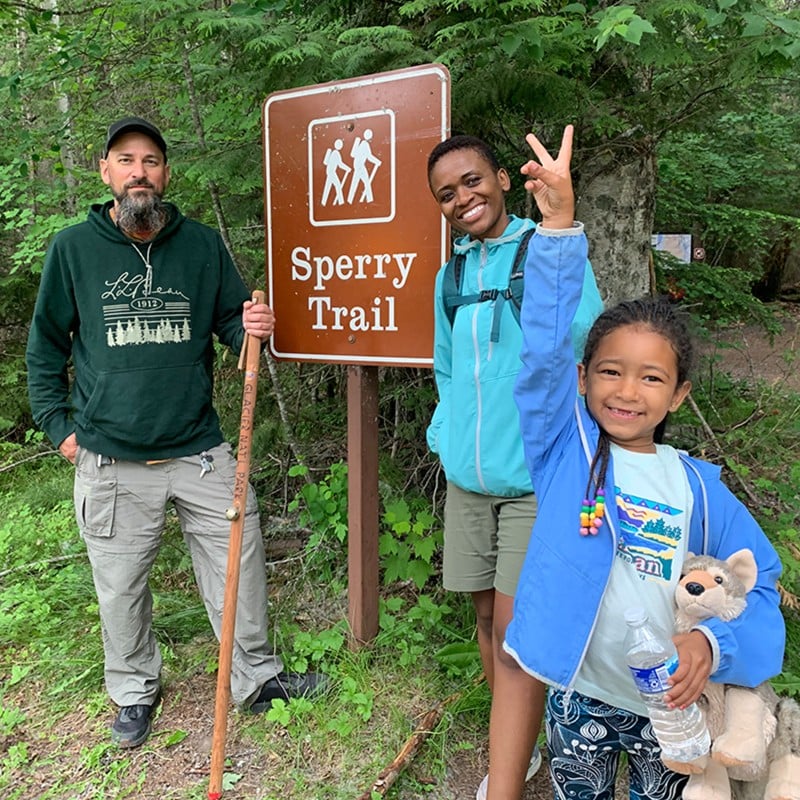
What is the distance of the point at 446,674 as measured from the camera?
301cm

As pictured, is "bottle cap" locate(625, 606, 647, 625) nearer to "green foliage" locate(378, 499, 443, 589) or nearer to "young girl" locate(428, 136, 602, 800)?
"young girl" locate(428, 136, 602, 800)

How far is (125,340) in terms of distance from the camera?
108 inches

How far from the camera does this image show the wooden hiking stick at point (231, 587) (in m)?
2.44

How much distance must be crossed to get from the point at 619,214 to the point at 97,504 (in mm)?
2786

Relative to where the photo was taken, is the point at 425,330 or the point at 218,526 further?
the point at 218,526

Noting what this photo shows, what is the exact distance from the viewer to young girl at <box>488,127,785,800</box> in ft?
5.29

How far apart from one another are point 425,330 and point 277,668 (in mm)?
1647

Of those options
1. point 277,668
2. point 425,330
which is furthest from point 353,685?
point 425,330

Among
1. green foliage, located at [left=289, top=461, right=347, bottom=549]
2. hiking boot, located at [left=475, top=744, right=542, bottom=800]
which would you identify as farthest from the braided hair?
green foliage, located at [left=289, top=461, right=347, bottom=549]

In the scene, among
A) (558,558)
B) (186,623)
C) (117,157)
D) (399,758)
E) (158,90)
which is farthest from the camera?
(158,90)

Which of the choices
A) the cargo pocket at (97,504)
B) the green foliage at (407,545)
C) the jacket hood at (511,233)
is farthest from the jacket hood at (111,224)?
the green foliage at (407,545)

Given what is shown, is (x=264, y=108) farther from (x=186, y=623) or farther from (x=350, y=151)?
(x=186, y=623)

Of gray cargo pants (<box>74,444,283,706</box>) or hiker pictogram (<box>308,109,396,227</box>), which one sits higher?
hiker pictogram (<box>308,109,396,227</box>)

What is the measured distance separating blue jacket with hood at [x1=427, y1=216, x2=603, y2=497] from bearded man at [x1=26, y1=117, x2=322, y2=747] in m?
0.93
